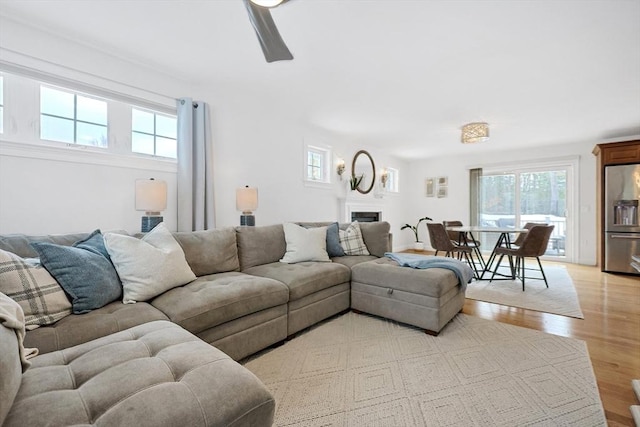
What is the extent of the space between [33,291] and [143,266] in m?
0.51

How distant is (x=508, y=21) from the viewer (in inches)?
82.5

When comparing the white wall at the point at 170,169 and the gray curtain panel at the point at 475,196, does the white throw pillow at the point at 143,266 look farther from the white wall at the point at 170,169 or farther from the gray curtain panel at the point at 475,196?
the gray curtain panel at the point at 475,196

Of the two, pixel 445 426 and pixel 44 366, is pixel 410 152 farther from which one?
pixel 44 366

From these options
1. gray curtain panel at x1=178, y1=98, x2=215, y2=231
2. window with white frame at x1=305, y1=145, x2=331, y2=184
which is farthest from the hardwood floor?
gray curtain panel at x1=178, y1=98, x2=215, y2=231

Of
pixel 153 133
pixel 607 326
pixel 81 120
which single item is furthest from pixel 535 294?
pixel 81 120

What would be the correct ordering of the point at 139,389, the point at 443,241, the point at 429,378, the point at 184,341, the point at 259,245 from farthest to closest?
the point at 443,241 → the point at 259,245 → the point at 429,378 → the point at 184,341 → the point at 139,389

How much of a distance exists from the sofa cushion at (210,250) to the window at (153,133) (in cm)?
111

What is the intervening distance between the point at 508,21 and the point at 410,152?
453 centimetres

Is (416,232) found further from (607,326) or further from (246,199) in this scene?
(246,199)

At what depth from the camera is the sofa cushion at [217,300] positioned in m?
1.68

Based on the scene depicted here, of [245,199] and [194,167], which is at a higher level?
[194,167]

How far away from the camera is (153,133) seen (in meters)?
2.96

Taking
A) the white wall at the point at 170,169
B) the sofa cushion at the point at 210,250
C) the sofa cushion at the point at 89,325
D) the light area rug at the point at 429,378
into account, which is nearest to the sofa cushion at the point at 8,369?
the sofa cushion at the point at 89,325

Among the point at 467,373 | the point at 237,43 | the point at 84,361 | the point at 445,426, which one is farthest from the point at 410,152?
the point at 84,361
